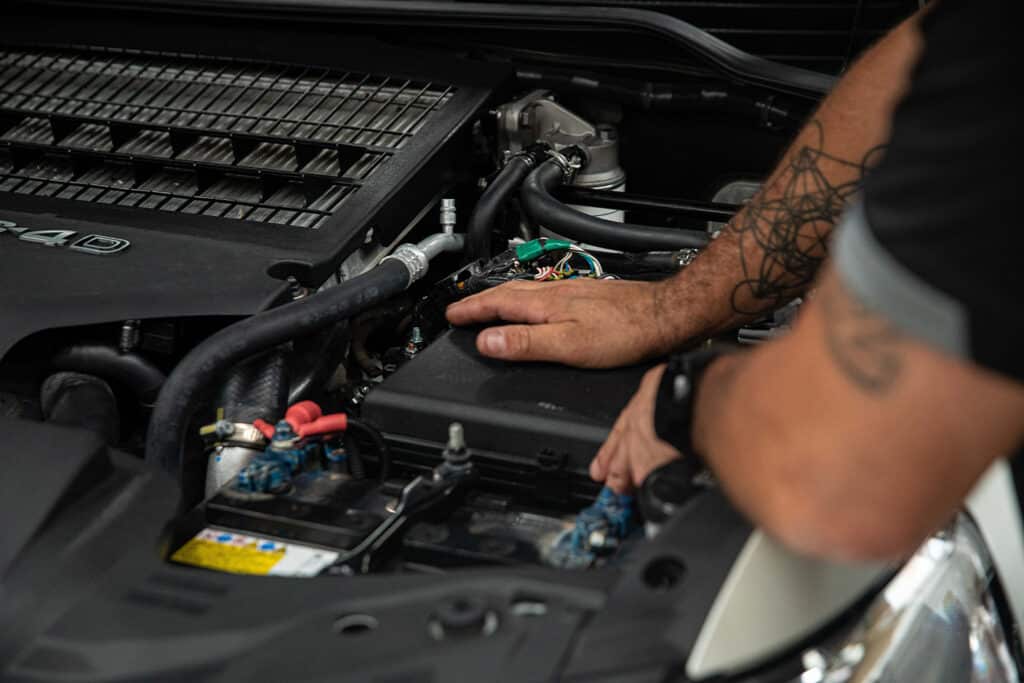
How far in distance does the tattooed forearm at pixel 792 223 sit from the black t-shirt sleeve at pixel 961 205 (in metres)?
0.67

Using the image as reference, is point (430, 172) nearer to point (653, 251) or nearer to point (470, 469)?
point (653, 251)

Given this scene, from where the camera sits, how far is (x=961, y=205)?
A: 0.75m

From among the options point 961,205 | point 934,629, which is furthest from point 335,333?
point 961,205

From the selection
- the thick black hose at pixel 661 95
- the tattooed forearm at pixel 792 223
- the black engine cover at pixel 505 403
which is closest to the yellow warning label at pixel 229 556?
the black engine cover at pixel 505 403

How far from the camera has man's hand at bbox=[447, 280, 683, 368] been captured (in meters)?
1.40

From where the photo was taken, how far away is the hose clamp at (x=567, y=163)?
6.16 ft

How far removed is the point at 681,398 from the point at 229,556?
476 mm

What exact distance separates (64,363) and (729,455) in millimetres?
879

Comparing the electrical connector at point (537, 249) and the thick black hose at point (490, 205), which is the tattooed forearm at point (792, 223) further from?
the thick black hose at point (490, 205)

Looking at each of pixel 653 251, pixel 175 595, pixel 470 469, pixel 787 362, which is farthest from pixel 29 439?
pixel 653 251

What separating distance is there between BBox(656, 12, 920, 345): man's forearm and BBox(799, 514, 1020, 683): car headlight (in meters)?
0.41

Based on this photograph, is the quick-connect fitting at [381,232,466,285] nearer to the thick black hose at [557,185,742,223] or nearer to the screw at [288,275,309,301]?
the screw at [288,275,309,301]

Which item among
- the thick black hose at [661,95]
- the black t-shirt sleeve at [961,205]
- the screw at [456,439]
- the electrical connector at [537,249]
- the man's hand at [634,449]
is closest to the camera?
the black t-shirt sleeve at [961,205]

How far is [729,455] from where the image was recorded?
0.90 metres
